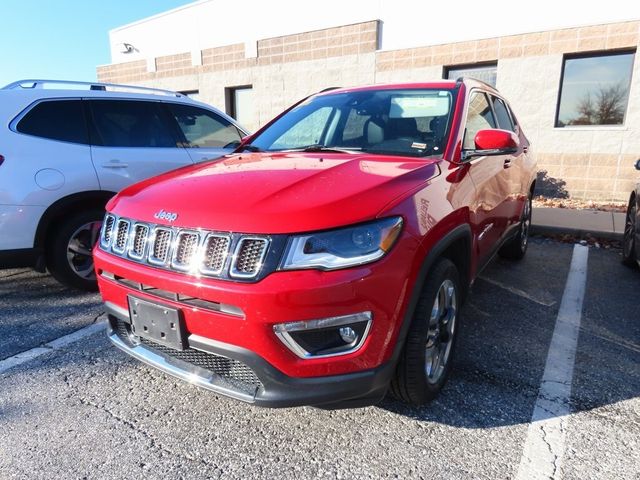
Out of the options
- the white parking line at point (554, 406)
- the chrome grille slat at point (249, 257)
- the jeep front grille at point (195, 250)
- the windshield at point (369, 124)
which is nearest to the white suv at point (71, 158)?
the windshield at point (369, 124)

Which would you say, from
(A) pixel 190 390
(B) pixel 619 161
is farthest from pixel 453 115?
(B) pixel 619 161

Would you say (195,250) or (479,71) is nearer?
(195,250)

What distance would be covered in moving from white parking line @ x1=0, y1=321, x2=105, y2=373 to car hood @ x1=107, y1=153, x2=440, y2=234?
1315 mm

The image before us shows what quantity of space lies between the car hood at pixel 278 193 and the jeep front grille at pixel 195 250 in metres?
0.04

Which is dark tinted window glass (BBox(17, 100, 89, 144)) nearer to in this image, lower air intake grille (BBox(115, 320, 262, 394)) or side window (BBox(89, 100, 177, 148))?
side window (BBox(89, 100, 177, 148))

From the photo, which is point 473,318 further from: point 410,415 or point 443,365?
point 410,415

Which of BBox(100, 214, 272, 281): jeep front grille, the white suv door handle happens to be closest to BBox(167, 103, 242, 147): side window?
the white suv door handle

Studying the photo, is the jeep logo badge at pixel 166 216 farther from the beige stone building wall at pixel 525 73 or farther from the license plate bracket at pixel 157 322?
the beige stone building wall at pixel 525 73

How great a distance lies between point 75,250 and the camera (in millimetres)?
4086

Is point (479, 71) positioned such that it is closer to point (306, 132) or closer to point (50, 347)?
point (306, 132)

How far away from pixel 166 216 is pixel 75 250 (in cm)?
247

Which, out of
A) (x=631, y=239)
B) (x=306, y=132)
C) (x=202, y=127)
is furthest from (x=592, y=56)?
(x=306, y=132)

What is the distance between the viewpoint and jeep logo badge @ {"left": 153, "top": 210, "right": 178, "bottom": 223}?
2.08m

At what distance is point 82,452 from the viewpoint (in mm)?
2168
